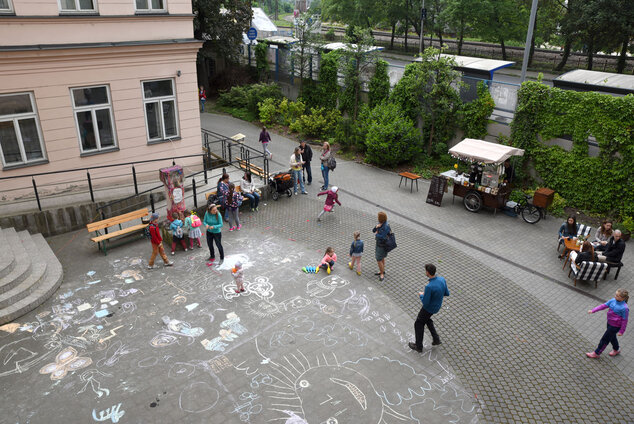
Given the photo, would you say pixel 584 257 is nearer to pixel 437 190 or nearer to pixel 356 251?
pixel 437 190

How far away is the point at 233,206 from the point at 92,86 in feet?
19.7

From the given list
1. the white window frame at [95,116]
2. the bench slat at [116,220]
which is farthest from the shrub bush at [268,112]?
the bench slat at [116,220]

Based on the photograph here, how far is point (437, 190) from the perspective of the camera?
642 inches

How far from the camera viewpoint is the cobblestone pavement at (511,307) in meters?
8.20

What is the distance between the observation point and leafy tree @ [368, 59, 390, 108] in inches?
833

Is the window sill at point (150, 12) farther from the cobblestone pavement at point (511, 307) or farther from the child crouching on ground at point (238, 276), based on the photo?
the child crouching on ground at point (238, 276)

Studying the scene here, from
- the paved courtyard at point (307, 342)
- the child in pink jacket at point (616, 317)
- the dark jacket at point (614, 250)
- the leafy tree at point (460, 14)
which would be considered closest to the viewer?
the paved courtyard at point (307, 342)

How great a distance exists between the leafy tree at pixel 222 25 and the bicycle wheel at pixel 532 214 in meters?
21.8

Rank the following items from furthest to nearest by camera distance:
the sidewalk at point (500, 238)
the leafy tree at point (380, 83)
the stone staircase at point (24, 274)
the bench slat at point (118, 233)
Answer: the leafy tree at point (380, 83) → the bench slat at point (118, 233) → the sidewalk at point (500, 238) → the stone staircase at point (24, 274)

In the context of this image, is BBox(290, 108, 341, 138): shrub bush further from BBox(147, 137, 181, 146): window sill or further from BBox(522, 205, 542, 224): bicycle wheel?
BBox(522, 205, 542, 224): bicycle wheel

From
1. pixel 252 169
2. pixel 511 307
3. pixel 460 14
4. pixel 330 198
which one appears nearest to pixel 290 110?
pixel 252 169

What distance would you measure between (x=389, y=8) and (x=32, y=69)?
41943mm

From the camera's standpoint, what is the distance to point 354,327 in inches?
383

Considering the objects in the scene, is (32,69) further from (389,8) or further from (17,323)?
(389,8)
